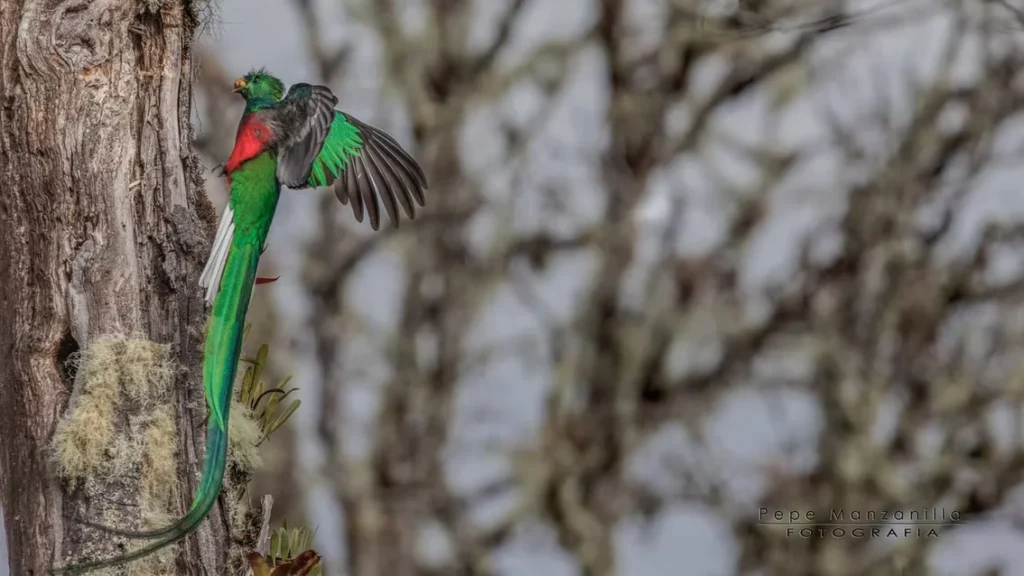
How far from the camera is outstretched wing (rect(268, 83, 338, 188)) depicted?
232 centimetres

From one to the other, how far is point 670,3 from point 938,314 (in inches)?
108

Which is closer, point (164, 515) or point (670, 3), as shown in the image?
point (164, 515)

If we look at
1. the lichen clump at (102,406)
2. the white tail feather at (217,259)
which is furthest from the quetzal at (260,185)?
the lichen clump at (102,406)

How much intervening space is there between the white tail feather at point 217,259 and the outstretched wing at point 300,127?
Result: 17 centimetres

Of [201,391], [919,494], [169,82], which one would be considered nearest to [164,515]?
[201,391]

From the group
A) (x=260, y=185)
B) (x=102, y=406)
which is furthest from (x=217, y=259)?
(x=102, y=406)

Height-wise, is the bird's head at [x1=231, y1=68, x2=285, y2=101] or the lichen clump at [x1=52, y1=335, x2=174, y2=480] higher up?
the bird's head at [x1=231, y1=68, x2=285, y2=101]

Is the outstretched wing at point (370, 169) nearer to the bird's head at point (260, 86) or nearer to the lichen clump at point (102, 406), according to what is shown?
the bird's head at point (260, 86)

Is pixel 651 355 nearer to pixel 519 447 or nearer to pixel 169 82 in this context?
pixel 519 447

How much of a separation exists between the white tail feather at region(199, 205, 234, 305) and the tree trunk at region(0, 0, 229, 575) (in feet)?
0.29

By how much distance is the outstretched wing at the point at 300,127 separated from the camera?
2.32 m

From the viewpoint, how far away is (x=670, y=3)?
8312 mm

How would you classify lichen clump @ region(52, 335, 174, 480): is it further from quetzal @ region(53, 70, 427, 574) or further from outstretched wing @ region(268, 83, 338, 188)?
outstretched wing @ region(268, 83, 338, 188)

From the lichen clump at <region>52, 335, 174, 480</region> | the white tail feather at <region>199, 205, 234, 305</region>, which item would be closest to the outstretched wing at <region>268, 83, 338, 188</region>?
the white tail feather at <region>199, 205, 234, 305</region>
